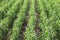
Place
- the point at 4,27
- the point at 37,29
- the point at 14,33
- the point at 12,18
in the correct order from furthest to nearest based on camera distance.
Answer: the point at 12,18, the point at 37,29, the point at 4,27, the point at 14,33

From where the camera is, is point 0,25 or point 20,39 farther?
point 20,39

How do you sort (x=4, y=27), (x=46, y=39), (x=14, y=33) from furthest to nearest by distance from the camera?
(x=4, y=27), (x=14, y=33), (x=46, y=39)

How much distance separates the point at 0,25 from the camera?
43.1ft

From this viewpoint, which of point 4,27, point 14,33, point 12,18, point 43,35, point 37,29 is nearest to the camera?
point 43,35

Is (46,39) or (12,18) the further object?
(12,18)

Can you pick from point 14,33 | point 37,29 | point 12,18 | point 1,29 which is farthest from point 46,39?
point 12,18

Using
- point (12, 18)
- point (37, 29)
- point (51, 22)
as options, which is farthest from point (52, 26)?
point (12, 18)

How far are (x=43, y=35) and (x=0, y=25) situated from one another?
303cm

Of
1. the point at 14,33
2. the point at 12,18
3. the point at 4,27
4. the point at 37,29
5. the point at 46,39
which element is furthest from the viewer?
the point at 12,18

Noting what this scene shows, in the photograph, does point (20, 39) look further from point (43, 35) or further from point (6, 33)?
point (43, 35)

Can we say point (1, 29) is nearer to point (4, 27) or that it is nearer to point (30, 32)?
point (4, 27)

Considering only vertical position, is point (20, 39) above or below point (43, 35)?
below

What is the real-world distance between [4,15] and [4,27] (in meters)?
4.00

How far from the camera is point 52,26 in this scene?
560 inches
